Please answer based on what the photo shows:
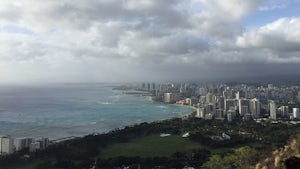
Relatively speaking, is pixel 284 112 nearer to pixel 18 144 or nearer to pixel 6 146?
pixel 18 144

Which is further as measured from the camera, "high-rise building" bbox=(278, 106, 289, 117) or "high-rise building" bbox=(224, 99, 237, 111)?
"high-rise building" bbox=(224, 99, 237, 111)

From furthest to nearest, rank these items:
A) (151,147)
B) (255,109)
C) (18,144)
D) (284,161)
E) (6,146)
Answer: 1. (255,109)
2. (151,147)
3. (18,144)
4. (6,146)
5. (284,161)

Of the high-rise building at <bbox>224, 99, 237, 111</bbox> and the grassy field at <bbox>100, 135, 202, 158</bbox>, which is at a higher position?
the high-rise building at <bbox>224, 99, 237, 111</bbox>

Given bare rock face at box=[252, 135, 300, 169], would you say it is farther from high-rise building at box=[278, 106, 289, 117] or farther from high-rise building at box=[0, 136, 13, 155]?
high-rise building at box=[278, 106, 289, 117]

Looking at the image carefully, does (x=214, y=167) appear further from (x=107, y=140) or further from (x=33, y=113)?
(x=33, y=113)

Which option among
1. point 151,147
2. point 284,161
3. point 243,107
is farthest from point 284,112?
point 284,161

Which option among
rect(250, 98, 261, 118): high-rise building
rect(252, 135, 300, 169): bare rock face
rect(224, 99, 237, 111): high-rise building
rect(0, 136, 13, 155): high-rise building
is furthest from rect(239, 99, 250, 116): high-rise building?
rect(252, 135, 300, 169): bare rock face

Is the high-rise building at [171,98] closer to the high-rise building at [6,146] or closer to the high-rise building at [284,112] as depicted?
the high-rise building at [284,112]

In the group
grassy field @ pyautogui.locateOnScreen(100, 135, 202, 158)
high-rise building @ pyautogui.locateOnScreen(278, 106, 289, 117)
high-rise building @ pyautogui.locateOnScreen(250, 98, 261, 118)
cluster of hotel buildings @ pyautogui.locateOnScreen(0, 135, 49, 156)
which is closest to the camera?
grassy field @ pyautogui.locateOnScreen(100, 135, 202, 158)
